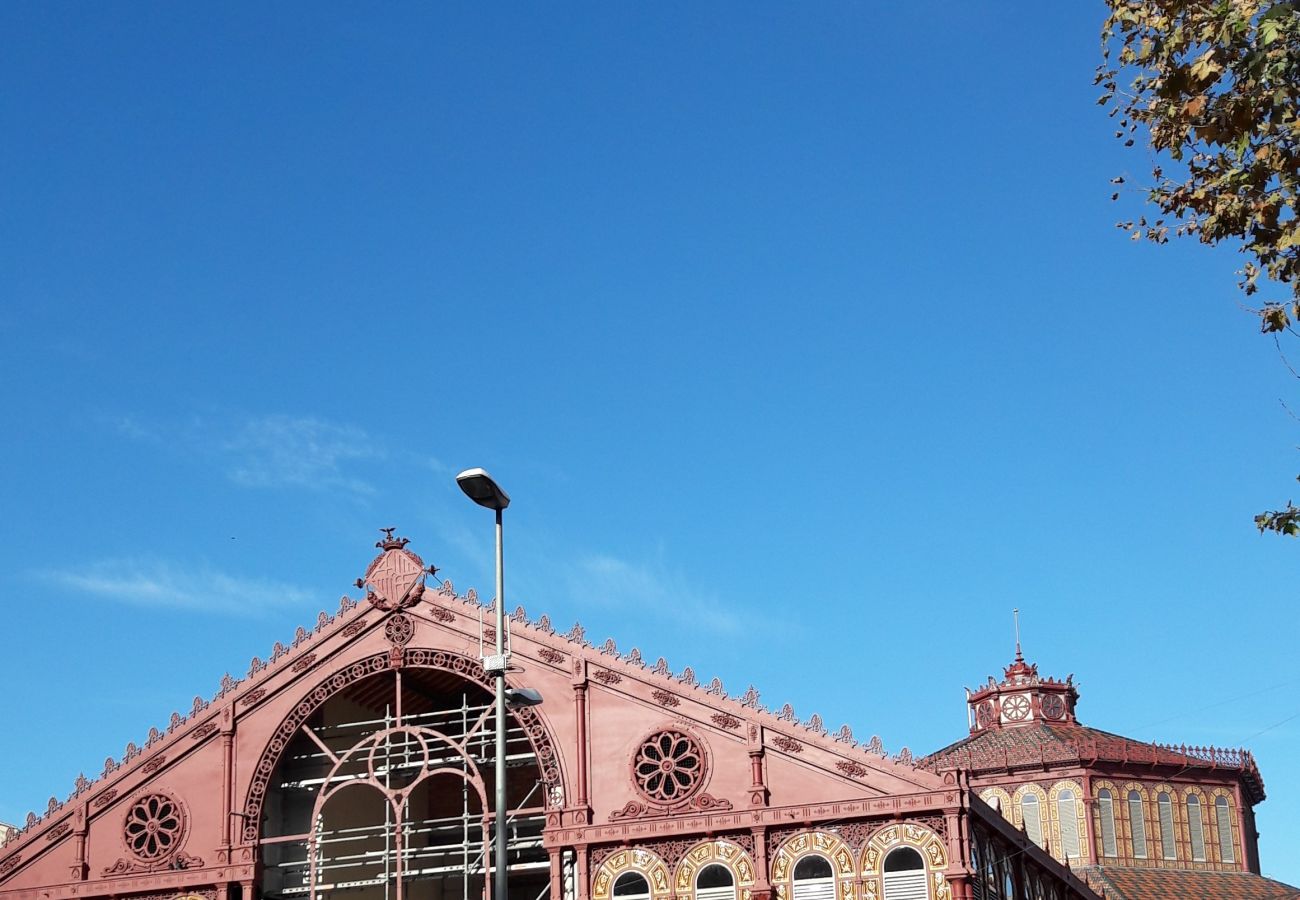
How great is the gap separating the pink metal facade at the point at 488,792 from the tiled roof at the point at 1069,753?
10.9 metres

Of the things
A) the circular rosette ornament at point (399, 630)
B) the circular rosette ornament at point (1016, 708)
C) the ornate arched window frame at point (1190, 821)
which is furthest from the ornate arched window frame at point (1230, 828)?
the circular rosette ornament at point (399, 630)

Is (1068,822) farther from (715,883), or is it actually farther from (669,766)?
(669,766)

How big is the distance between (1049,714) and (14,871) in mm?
35456

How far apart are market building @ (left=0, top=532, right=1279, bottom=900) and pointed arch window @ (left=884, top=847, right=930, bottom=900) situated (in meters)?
0.04

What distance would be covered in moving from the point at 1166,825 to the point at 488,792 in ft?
80.1

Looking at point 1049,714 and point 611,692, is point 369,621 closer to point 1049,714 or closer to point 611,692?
point 611,692

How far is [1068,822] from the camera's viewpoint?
5744 centimetres

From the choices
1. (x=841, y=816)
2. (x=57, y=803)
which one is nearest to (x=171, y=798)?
(x=57, y=803)

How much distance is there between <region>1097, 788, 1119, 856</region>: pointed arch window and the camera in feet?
187

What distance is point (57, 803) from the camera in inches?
1702

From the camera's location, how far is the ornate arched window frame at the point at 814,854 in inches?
1436

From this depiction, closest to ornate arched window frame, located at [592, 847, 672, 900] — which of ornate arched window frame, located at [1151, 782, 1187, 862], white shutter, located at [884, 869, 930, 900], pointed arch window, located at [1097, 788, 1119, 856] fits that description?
white shutter, located at [884, 869, 930, 900]

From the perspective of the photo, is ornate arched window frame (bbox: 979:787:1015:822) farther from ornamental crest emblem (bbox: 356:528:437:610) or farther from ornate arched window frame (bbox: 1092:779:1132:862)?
ornamental crest emblem (bbox: 356:528:437:610)

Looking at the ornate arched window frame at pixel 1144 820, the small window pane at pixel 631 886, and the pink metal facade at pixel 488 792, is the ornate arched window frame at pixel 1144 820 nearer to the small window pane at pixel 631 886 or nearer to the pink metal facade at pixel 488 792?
the pink metal facade at pixel 488 792
